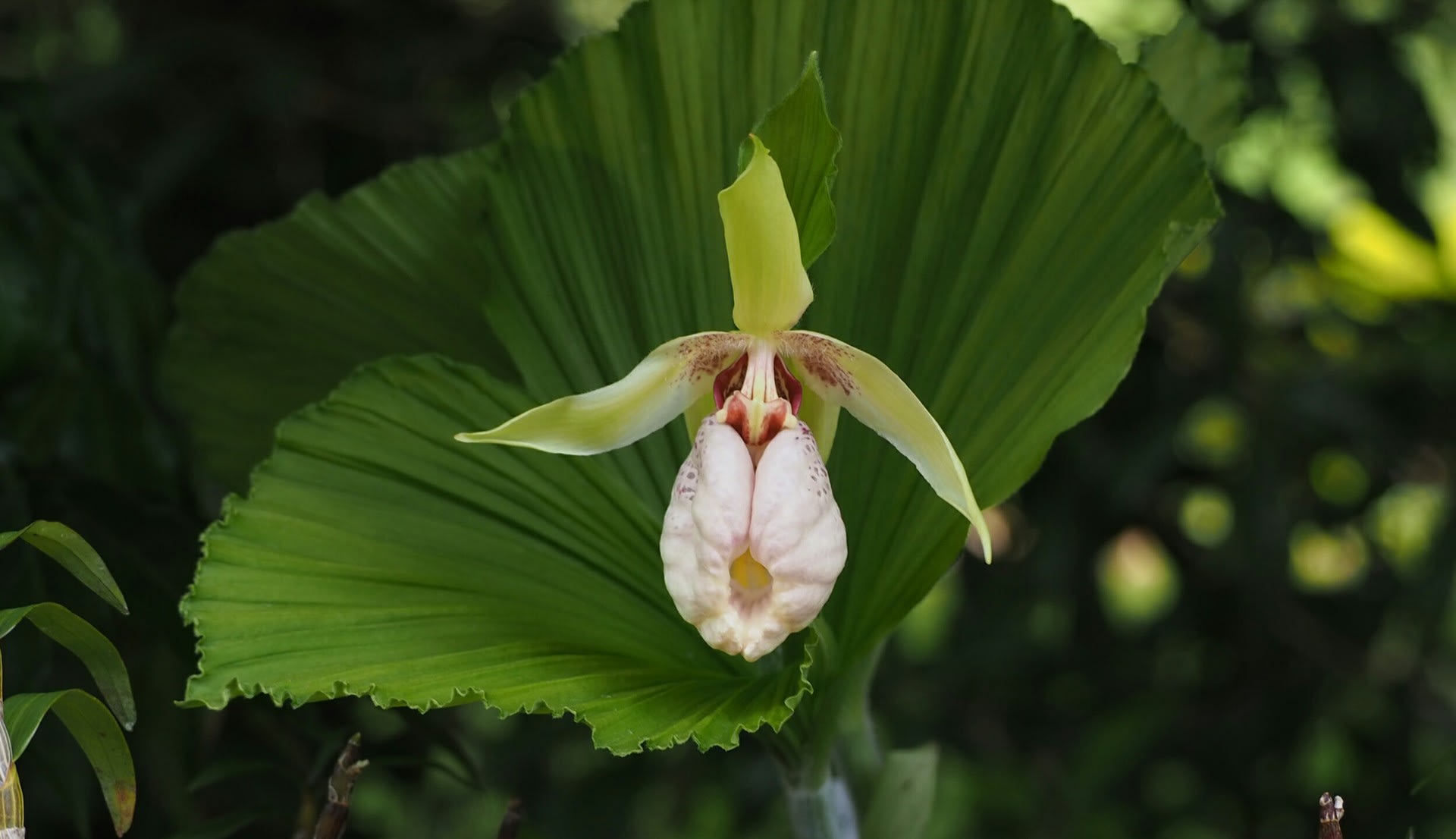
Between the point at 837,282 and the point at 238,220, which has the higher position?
the point at 238,220

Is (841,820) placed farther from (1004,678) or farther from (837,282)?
(1004,678)

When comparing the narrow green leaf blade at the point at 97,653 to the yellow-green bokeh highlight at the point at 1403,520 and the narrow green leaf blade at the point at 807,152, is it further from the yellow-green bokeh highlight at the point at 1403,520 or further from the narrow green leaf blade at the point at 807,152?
the yellow-green bokeh highlight at the point at 1403,520

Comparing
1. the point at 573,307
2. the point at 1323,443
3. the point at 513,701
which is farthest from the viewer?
the point at 1323,443

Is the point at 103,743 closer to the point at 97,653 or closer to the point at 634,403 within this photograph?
the point at 97,653

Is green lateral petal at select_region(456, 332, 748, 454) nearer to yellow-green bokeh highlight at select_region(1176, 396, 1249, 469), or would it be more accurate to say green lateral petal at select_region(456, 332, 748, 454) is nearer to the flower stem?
the flower stem

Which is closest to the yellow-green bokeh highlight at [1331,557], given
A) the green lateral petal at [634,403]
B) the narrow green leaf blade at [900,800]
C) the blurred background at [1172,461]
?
the blurred background at [1172,461]

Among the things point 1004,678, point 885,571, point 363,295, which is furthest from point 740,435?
point 1004,678

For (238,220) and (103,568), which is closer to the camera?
(103,568)
